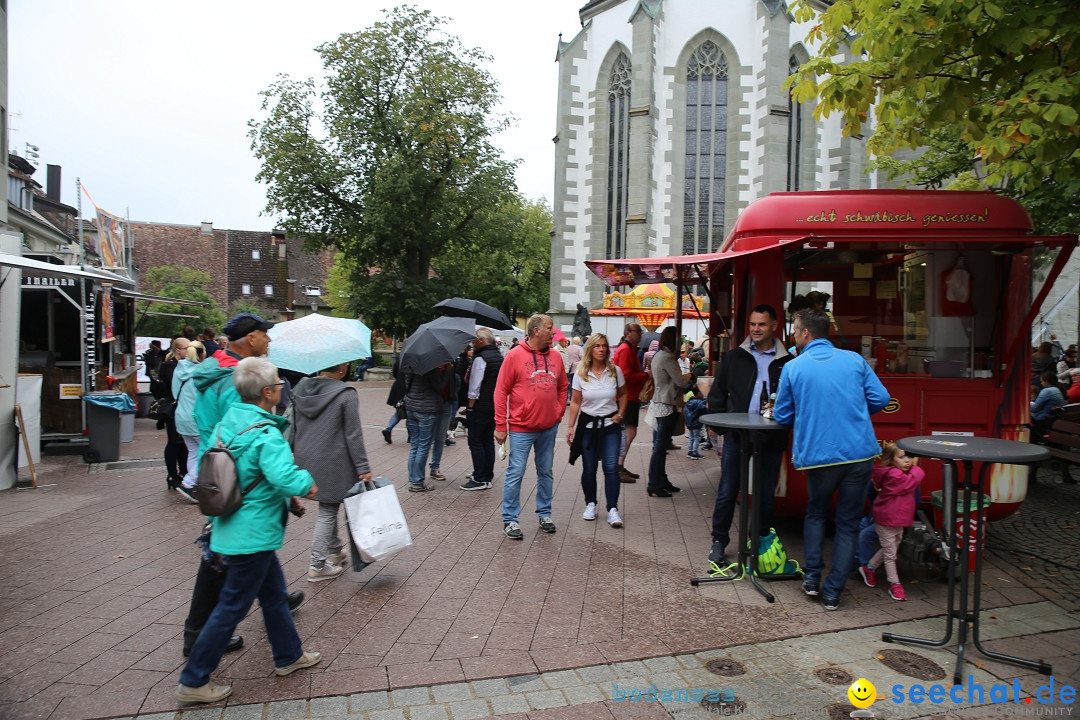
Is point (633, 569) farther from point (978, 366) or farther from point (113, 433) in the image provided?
point (113, 433)

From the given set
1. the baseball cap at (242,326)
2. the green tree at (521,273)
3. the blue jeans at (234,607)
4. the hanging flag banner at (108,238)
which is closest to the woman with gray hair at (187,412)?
the baseball cap at (242,326)

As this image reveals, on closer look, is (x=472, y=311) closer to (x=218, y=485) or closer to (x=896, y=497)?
(x=896, y=497)

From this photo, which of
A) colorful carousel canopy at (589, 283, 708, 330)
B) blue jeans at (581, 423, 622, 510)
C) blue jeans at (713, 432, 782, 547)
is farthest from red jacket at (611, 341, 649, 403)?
colorful carousel canopy at (589, 283, 708, 330)

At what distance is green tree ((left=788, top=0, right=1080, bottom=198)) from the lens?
536cm

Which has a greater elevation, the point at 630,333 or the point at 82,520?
the point at 630,333

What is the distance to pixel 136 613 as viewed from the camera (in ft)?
15.4

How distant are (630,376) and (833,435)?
4112mm

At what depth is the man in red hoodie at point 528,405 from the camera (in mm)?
6398

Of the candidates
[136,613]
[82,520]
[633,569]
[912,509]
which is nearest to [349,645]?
[136,613]

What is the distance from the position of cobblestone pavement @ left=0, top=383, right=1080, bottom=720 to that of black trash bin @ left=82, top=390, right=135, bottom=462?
3.14 m

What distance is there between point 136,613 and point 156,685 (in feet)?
3.65

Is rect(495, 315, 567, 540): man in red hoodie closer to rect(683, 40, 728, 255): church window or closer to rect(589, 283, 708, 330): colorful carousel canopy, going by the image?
rect(589, 283, 708, 330): colorful carousel canopy

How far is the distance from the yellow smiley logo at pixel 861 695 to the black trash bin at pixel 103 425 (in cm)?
991

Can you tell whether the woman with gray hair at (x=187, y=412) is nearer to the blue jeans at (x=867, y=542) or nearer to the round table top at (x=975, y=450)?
the blue jeans at (x=867, y=542)
